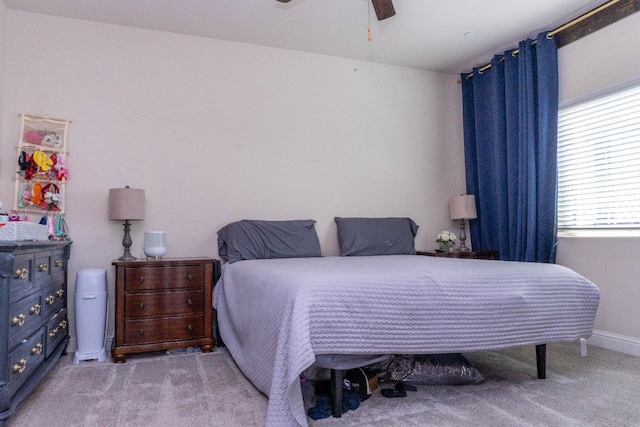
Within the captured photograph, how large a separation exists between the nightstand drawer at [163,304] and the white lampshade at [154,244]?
344 millimetres

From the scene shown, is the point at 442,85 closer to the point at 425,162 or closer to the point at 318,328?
the point at 425,162

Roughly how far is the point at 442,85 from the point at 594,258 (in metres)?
2.33

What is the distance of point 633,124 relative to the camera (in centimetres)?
298

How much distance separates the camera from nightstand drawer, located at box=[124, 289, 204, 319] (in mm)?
2889

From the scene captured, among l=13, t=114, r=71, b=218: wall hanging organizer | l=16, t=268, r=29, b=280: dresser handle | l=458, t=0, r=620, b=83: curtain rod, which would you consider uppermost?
l=458, t=0, r=620, b=83: curtain rod

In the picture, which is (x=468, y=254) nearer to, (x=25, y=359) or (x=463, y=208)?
(x=463, y=208)

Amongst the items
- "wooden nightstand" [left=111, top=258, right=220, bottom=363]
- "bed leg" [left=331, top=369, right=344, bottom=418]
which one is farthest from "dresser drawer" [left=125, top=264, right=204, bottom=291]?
"bed leg" [left=331, top=369, right=344, bottom=418]

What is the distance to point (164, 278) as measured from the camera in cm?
299

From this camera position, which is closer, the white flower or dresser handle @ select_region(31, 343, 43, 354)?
dresser handle @ select_region(31, 343, 43, 354)

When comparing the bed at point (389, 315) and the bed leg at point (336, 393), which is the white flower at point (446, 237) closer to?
the bed at point (389, 315)

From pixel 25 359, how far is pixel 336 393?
1.43 meters

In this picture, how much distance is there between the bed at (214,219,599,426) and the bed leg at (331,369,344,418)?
10 centimetres

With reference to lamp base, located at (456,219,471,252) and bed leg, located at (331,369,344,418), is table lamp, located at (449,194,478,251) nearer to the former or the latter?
lamp base, located at (456,219,471,252)

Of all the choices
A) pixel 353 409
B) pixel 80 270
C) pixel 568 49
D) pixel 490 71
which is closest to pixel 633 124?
pixel 568 49
